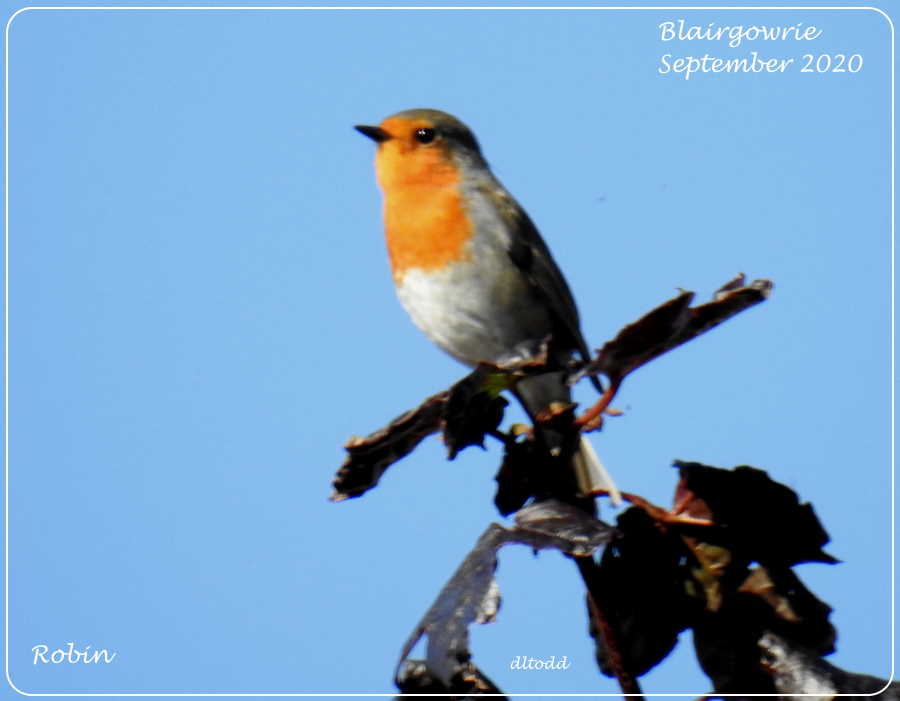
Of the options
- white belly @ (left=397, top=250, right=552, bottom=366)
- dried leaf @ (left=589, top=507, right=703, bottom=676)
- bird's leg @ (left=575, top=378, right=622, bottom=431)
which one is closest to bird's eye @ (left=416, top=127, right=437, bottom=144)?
white belly @ (left=397, top=250, right=552, bottom=366)

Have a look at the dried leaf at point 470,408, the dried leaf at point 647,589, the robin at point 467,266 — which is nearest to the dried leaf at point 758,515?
Result: the dried leaf at point 647,589

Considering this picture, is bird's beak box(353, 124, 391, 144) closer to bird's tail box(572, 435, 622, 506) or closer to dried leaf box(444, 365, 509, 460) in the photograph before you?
bird's tail box(572, 435, 622, 506)

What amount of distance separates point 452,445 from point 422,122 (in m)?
2.86

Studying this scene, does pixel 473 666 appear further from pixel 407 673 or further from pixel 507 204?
pixel 507 204

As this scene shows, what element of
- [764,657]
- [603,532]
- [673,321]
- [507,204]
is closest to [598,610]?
[603,532]

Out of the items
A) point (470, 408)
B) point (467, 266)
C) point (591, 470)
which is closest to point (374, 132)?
point (467, 266)

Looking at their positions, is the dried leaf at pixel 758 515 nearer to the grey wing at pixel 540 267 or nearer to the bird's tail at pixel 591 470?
the bird's tail at pixel 591 470

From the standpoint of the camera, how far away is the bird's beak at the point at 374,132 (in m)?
4.85

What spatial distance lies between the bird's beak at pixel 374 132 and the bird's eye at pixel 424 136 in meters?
0.12

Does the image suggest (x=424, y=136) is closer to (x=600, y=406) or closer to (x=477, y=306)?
(x=477, y=306)

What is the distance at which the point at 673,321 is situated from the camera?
196 centimetres

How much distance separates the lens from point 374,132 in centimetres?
485

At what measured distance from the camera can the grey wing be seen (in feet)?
14.8

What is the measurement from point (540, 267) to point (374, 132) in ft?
2.81
